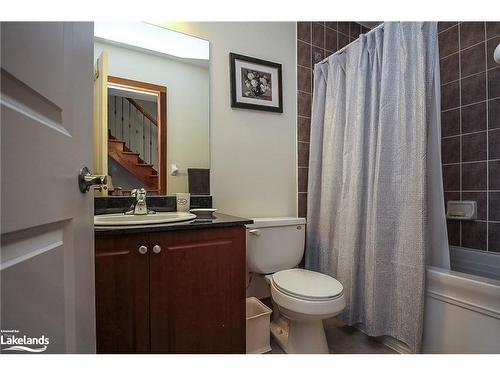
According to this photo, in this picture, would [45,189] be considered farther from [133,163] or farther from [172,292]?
[133,163]

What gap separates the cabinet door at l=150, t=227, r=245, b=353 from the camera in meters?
0.92

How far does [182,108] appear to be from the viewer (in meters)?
1.50

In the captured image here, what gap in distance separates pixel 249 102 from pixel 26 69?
1.40 metres

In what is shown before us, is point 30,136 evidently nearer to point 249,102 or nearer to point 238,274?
point 238,274

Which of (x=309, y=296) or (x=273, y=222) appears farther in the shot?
(x=273, y=222)

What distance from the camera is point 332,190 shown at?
5.32ft

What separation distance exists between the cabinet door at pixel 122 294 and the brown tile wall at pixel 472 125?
6.50 feet

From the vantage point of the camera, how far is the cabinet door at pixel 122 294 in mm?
835

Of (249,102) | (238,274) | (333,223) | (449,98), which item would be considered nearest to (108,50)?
(249,102)

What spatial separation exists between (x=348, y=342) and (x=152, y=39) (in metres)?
2.10

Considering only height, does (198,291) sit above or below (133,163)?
below

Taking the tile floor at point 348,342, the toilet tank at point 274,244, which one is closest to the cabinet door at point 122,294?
the toilet tank at point 274,244

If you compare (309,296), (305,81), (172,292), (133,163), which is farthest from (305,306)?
(305,81)

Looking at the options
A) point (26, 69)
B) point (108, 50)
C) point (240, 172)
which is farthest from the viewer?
point (240, 172)
